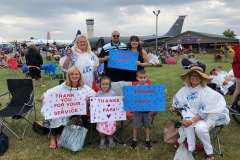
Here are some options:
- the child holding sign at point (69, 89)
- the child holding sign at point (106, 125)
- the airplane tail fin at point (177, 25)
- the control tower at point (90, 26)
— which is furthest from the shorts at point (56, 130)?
the control tower at point (90, 26)

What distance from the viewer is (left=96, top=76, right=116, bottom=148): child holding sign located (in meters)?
3.93

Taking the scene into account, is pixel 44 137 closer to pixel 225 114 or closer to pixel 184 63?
pixel 225 114

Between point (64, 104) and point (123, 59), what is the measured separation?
125 cm

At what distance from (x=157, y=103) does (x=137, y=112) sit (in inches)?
14.3

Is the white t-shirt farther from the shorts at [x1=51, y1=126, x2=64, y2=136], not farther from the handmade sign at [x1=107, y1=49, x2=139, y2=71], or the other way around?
the shorts at [x1=51, y1=126, x2=64, y2=136]

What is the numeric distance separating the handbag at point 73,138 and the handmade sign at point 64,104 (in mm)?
251

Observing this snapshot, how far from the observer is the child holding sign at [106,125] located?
155 inches

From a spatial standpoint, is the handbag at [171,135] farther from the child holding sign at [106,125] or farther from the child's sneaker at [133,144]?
the child holding sign at [106,125]

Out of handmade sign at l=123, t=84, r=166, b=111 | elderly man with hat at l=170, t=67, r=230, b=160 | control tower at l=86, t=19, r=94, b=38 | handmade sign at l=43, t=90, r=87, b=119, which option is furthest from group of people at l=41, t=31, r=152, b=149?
control tower at l=86, t=19, r=94, b=38

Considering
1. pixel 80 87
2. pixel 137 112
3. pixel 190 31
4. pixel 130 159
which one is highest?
pixel 190 31

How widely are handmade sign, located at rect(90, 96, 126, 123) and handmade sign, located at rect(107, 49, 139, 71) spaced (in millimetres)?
700

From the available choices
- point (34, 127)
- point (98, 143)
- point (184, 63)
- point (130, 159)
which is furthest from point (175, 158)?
point (184, 63)

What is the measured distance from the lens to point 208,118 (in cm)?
343

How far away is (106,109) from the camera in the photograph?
3.90 meters
